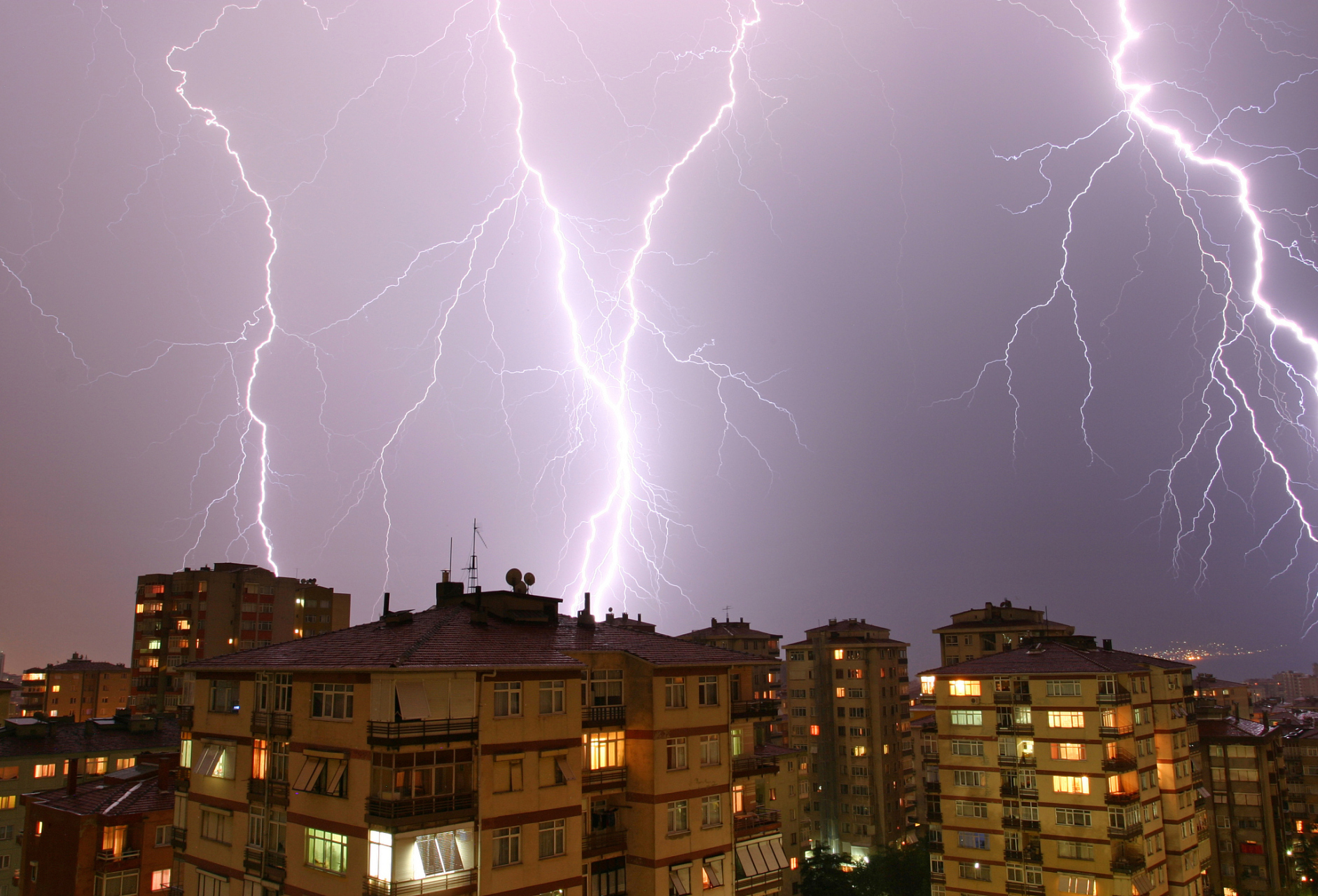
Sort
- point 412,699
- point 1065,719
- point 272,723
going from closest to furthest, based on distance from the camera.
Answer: point 412,699 < point 272,723 < point 1065,719

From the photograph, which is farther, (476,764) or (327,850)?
(327,850)

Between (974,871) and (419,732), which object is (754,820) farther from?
(974,871)

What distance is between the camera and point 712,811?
912 inches

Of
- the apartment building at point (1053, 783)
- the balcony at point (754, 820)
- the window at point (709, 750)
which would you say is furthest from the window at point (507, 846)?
the apartment building at point (1053, 783)

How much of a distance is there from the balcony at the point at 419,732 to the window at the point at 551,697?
2.16 metres

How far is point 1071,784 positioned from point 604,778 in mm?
23311

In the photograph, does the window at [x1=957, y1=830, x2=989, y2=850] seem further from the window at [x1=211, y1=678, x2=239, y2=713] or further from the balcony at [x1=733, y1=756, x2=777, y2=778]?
the window at [x1=211, y1=678, x2=239, y2=713]

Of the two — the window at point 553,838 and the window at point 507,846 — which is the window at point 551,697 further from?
the window at point 507,846

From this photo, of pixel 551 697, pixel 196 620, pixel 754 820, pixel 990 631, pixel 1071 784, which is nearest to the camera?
pixel 551 697

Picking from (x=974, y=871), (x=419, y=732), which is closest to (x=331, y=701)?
(x=419, y=732)

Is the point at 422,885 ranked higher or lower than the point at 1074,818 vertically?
higher

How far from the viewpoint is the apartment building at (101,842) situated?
94.4 feet

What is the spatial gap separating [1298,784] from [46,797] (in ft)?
266

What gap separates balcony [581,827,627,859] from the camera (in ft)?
68.6
